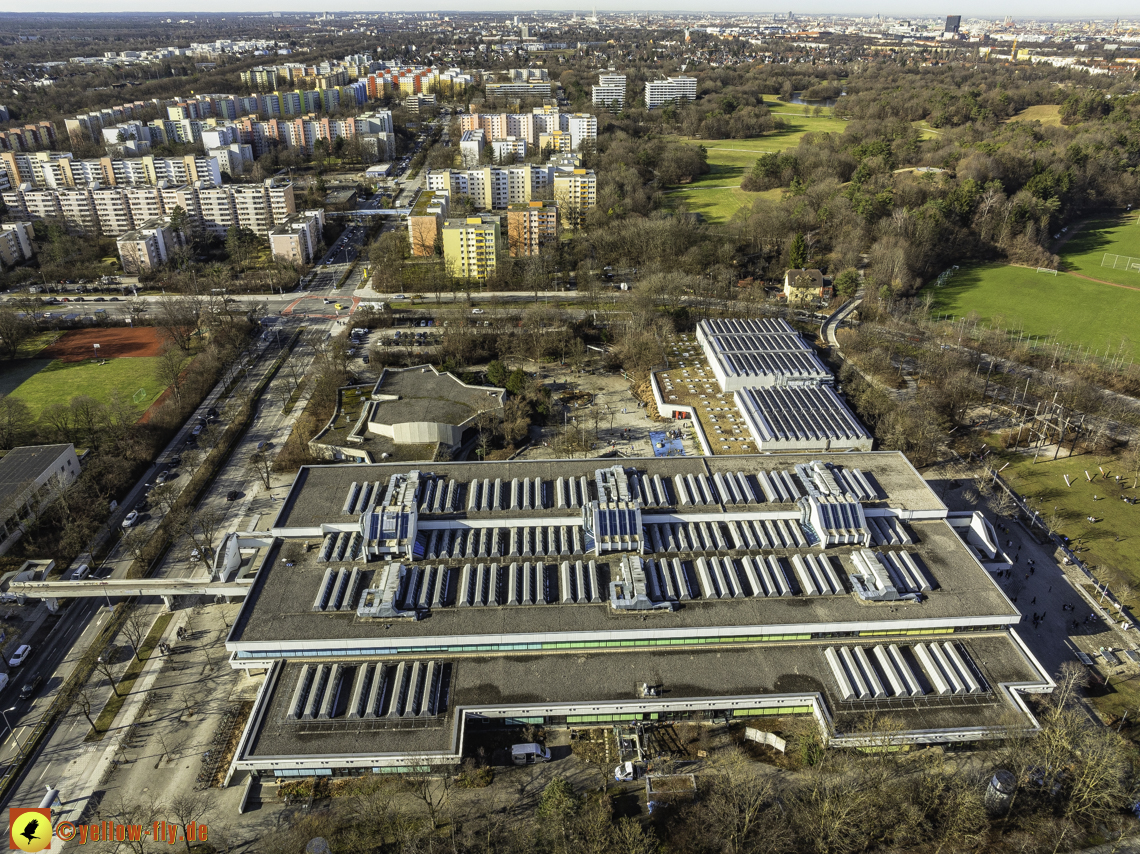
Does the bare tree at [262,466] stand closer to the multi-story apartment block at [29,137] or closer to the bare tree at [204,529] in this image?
the bare tree at [204,529]

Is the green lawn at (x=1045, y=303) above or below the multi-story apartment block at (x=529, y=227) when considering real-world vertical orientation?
below

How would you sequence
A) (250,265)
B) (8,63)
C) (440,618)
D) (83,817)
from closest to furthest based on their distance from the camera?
(83,817), (440,618), (250,265), (8,63)

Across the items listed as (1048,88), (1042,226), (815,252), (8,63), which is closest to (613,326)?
(815,252)

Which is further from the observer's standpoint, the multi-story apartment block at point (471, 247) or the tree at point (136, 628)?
the multi-story apartment block at point (471, 247)

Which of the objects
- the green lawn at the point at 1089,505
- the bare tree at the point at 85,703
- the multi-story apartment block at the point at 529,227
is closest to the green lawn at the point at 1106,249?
the green lawn at the point at 1089,505

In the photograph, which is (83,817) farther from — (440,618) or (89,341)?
(89,341)

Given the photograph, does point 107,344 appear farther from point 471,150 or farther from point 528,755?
point 471,150
